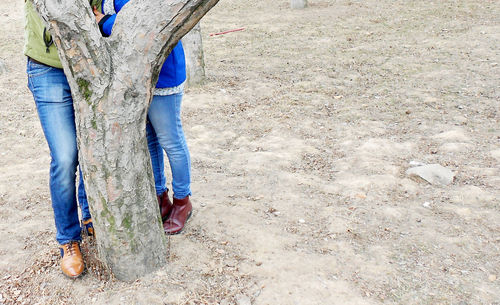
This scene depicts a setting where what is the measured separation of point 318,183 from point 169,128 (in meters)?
1.55

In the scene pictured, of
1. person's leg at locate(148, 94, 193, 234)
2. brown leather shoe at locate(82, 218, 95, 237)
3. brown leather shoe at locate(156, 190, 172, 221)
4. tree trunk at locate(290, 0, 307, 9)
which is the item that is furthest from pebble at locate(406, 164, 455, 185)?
tree trunk at locate(290, 0, 307, 9)

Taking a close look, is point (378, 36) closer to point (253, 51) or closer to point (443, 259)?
point (253, 51)

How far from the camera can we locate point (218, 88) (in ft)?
21.0

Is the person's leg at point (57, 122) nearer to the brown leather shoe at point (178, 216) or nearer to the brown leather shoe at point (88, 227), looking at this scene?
the brown leather shoe at point (88, 227)

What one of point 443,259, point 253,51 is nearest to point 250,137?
point 443,259

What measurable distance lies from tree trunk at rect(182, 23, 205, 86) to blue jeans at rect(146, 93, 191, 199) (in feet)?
11.8

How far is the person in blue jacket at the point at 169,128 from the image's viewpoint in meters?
2.49

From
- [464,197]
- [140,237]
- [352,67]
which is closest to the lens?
[140,237]

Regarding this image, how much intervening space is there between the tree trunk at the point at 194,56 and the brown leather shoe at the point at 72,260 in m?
4.05

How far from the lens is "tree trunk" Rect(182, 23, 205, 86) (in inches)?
249

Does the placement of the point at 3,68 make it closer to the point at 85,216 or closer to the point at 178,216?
the point at 85,216

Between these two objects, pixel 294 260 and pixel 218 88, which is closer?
pixel 294 260

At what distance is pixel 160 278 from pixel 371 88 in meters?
4.21

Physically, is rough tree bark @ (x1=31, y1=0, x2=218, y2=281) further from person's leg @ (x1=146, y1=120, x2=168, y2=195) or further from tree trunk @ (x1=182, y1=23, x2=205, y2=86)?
tree trunk @ (x1=182, y1=23, x2=205, y2=86)
